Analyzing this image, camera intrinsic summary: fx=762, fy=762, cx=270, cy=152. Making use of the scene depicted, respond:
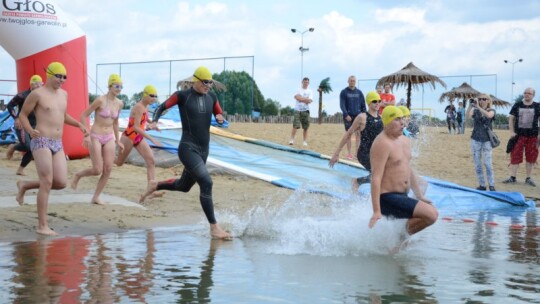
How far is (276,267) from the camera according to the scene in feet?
21.2

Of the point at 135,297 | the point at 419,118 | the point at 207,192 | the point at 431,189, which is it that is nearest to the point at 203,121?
the point at 207,192

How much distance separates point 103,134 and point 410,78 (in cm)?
2556

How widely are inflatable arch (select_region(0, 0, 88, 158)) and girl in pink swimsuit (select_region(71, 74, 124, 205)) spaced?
4.29 m

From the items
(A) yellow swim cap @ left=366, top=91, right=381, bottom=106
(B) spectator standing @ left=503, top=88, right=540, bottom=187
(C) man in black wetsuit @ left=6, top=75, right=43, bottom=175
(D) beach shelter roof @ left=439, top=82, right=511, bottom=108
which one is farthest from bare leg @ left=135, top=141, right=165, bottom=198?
(D) beach shelter roof @ left=439, top=82, right=511, bottom=108

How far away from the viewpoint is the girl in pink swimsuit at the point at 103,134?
1022cm

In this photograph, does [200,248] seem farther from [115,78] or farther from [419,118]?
[419,118]

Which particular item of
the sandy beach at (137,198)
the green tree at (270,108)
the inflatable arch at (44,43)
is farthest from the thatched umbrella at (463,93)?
the green tree at (270,108)

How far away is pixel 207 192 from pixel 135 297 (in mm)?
3222

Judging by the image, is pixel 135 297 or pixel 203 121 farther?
pixel 203 121

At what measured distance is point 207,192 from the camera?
833cm

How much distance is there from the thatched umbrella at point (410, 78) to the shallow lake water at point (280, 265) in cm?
2525

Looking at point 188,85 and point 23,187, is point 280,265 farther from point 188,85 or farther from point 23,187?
point 188,85

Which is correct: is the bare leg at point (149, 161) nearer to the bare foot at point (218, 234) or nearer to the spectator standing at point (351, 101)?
the bare foot at point (218, 234)

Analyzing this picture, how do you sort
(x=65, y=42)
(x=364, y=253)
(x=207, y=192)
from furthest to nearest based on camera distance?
(x=65, y=42) < (x=207, y=192) < (x=364, y=253)
